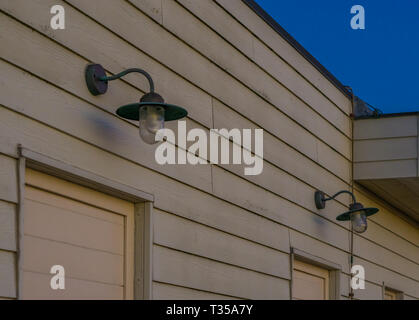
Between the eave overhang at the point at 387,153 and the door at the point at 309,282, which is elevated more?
the eave overhang at the point at 387,153

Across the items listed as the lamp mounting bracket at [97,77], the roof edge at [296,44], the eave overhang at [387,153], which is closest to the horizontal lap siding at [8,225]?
the lamp mounting bracket at [97,77]

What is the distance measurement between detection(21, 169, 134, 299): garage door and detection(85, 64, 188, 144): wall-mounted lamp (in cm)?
41

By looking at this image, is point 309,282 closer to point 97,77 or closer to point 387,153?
point 387,153

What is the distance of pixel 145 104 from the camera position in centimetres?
387

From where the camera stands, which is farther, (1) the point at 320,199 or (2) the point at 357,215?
(1) the point at 320,199

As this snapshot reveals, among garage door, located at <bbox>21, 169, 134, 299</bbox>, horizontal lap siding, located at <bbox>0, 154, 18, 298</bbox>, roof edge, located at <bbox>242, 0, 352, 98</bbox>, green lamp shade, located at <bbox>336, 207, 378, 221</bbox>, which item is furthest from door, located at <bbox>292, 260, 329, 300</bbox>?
horizontal lap siding, located at <bbox>0, 154, 18, 298</bbox>

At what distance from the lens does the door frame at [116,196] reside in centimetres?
343

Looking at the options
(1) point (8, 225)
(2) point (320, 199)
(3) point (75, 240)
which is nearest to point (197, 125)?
(3) point (75, 240)

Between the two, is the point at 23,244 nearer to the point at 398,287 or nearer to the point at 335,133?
the point at 335,133

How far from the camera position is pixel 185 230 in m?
4.68

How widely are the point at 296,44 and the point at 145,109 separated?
10.2 ft

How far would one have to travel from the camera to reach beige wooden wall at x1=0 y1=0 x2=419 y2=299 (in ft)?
11.8

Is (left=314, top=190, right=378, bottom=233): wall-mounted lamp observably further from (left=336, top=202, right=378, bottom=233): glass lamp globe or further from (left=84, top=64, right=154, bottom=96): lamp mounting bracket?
(left=84, top=64, right=154, bottom=96): lamp mounting bracket

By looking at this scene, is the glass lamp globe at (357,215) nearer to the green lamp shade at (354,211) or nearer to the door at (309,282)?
the green lamp shade at (354,211)
